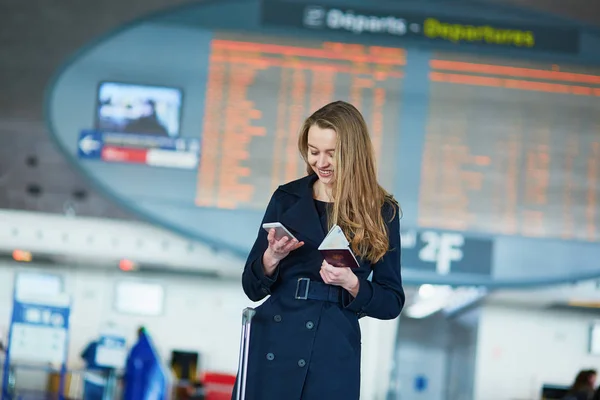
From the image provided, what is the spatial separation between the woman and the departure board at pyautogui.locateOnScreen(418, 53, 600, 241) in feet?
13.2

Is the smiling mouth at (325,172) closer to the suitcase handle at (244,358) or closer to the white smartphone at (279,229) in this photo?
the white smartphone at (279,229)

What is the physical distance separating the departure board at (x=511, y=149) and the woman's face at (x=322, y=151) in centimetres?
403

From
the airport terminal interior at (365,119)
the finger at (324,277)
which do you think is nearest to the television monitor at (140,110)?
the airport terminal interior at (365,119)

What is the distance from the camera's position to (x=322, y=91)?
6.04 m

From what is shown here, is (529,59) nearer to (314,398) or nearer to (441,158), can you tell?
(441,158)

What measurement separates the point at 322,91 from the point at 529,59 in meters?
1.37

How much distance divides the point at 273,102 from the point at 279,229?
13.7 feet

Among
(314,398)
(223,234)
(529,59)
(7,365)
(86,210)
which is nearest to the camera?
(314,398)

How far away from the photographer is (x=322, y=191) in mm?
2109

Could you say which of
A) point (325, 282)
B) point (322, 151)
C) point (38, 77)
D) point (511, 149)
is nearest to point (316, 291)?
point (325, 282)

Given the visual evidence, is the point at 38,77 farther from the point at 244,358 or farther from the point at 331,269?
the point at 331,269

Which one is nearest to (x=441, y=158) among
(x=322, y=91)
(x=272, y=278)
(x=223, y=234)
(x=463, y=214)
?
(x=463, y=214)

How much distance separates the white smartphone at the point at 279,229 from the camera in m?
1.88

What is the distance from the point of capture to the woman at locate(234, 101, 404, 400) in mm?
1971
